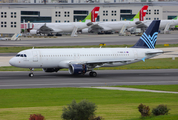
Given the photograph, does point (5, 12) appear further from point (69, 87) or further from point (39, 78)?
point (69, 87)

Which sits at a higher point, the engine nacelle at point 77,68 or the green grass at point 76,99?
the engine nacelle at point 77,68

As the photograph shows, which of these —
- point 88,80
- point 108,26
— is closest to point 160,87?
point 88,80

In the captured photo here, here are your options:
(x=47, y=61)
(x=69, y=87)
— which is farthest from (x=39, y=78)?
(x=69, y=87)

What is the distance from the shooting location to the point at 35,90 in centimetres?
3170

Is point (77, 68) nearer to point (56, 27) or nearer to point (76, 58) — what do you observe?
point (76, 58)

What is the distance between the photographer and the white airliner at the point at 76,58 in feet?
137

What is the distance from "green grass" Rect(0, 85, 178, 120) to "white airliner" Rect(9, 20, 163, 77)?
396 inches

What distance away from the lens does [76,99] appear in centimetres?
2695

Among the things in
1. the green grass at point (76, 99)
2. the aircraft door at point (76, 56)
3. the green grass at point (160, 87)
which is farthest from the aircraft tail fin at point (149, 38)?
the green grass at point (76, 99)

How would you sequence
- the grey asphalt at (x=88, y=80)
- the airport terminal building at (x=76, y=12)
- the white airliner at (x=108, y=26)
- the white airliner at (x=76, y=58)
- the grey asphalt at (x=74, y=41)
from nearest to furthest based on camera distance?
the grey asphalt at (x=88, y=80), the white airliner at (x=76, y=58), the grey asphalt at (x=74, y=41), the white airliner at (x=108, y=26), the airport terminal building at (x=76, y=12)

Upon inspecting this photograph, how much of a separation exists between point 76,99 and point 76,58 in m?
17.2

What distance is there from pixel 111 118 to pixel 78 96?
8788 mm

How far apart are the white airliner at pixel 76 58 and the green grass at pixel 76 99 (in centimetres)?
1005

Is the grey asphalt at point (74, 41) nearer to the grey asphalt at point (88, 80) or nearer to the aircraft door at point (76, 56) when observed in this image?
the aircraft door at point (76, 56)
